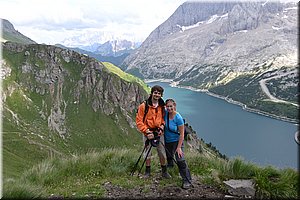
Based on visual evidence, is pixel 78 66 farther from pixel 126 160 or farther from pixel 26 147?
pixel 126 160

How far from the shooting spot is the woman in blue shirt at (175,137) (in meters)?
8.03

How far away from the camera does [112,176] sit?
877 centimetres

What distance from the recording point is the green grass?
693 cm

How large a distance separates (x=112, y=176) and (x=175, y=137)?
6.95ft

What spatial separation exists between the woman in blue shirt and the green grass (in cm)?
39

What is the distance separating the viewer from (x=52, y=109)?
5645 inches

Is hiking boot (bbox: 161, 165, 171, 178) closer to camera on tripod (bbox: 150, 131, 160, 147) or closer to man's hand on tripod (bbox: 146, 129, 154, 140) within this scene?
camera on tripod (bbox: 150, 131, 160, 147)

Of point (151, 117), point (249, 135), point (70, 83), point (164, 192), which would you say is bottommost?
point (249, 135)

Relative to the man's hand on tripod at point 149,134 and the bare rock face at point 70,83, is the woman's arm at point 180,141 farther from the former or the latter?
the bare rock face at point 70,83

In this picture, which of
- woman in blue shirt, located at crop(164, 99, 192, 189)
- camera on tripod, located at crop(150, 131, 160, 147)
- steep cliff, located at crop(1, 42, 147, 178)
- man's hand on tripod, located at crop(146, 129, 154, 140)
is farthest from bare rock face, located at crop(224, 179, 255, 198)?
steep cliff, located at crop(1, 42, 147, 178)

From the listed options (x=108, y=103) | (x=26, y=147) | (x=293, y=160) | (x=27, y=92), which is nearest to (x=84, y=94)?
(x=108, y=103)

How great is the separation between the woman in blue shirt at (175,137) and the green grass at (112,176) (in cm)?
39

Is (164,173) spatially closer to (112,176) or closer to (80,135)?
(112,176)

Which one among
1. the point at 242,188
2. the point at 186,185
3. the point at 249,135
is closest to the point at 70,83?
the point at 249,135
